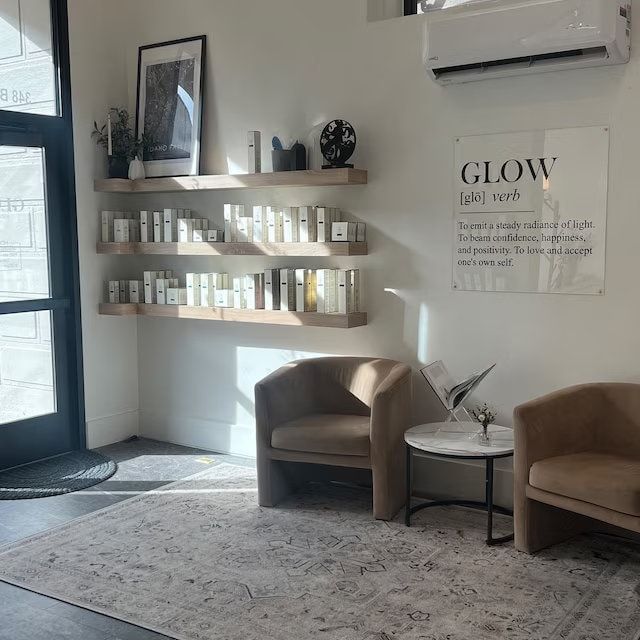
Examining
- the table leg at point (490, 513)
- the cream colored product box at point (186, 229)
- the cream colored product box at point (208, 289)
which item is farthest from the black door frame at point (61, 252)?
the table leg at point (490, 513)

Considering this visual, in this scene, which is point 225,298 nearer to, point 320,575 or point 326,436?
point 326,436

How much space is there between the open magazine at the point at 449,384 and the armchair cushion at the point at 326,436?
1.26 feet

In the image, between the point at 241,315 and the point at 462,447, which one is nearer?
the point at 462,447

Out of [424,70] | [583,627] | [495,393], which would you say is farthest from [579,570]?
[424,70]

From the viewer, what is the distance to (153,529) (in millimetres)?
3957

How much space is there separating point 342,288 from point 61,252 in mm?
1892

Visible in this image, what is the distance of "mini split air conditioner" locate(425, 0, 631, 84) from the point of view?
3.55 metres

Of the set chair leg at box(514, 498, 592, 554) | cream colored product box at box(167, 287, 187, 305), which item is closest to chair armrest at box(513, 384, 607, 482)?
chair leg at box(514, 498, 592, 554)

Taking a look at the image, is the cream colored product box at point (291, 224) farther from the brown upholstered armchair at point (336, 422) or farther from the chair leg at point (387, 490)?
the chair leg at point (387, 490)

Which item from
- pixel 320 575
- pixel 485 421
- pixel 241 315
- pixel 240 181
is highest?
pixel 240 181

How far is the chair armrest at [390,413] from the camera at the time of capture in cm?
393

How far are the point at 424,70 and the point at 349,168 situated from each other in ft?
2.06

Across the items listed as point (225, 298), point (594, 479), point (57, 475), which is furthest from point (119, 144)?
point (594, 479)

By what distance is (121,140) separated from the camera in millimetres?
5281
